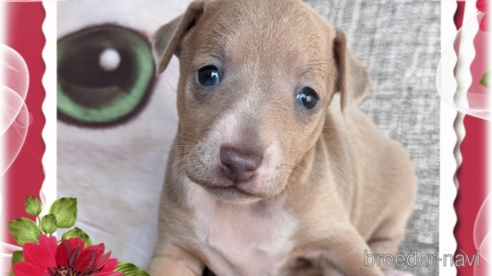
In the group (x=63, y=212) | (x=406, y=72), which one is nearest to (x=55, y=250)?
(x=63, y=212)

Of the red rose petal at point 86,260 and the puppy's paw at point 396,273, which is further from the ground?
the red rose petal at point 86,260

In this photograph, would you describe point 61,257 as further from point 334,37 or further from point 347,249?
point 334,37

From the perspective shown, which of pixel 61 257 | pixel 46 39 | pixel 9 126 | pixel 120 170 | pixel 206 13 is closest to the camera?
pixel 61 257

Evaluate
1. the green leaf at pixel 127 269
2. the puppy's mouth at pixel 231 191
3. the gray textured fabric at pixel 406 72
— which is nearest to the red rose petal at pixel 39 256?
the green leaf at pixel 127 269

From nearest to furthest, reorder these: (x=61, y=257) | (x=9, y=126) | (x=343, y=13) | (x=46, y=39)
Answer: (x=61, y=257) < (x=9, y=126) < (x=46, y=39) < (x=343, y=13)

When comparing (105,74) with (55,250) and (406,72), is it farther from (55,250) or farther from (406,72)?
(406,72)

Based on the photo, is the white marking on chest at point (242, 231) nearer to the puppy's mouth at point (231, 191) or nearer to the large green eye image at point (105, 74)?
the puppy's mouth at point (231, 191)

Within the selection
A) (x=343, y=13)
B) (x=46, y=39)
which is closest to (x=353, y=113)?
(x=343, y=13)
